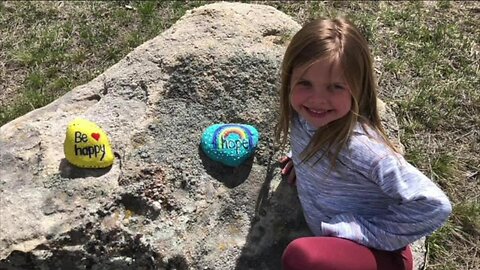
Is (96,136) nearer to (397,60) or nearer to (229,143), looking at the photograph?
(229,143)

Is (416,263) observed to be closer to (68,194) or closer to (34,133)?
(68,194)

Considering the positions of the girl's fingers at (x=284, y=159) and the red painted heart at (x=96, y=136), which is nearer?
the red painted heart at (x=96, y=136)

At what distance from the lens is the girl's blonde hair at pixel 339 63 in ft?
8.25

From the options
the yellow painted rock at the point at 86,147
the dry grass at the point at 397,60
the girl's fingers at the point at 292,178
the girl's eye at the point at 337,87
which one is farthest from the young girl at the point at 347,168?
the dry grass at the point at 397,60

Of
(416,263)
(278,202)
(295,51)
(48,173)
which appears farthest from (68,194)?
(416,263)

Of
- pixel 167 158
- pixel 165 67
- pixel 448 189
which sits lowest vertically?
pixel 448 189

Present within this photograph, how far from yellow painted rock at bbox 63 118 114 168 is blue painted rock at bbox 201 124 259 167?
486 mm

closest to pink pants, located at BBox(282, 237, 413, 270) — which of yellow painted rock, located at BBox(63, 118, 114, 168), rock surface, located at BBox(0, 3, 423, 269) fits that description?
rock surface, located at BBox(0, 3, 423, 269)

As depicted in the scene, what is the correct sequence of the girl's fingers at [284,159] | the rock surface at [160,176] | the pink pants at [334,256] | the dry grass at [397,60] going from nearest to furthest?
1. the pink pants at [334,256]
2. the rock surface at [160,176]
3. the girl's fingers at [284,159]
4. the dry grass at [397,60]

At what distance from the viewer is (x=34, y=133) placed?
3.13 m

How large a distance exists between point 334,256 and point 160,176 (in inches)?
34.6

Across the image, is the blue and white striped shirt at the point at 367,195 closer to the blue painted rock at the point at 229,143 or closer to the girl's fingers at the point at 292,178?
the girl's fingers at the point at 292,178

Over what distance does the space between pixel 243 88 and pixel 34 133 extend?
1086 mm

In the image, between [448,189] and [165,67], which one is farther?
[448,189]
